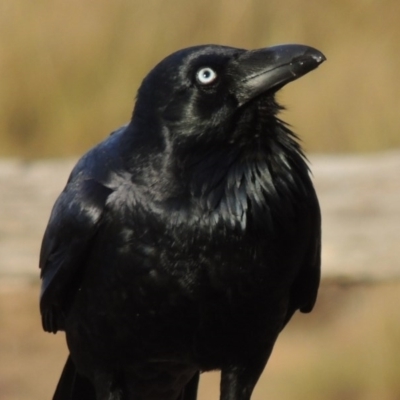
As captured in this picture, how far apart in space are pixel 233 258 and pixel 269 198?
0.73 feet

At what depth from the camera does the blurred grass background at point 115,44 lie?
924 centimetres

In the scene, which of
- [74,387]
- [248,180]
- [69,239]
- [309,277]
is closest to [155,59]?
[74,387]

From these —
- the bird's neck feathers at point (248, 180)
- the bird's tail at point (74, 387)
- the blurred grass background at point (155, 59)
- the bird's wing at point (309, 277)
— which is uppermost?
the blurred grass background at point (155, 59)

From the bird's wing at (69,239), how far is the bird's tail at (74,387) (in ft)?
1.17

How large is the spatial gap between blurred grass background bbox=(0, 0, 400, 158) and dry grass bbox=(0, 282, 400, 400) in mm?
1825

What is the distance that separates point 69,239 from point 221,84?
727 millimetres

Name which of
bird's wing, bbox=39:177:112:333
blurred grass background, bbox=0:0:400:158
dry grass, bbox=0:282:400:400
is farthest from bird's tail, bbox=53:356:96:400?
blurred grass background, bbox=0:0:400:158

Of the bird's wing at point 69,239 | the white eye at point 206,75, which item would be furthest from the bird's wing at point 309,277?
the bird's wing at point 69,239

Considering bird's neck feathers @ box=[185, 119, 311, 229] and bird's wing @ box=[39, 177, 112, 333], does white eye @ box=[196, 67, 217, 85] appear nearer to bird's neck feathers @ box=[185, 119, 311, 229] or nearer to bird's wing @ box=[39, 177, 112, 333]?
bird's neck feathers @ box=[185, 119, 311, 229]

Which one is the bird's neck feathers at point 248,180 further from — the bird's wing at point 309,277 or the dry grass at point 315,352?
the dry grass at point 315,352

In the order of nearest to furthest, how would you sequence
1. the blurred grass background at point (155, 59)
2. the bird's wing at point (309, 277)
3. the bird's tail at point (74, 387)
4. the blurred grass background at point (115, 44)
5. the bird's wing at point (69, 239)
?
the bird's wing at point (69, 239), the bird's wing at point (309, 277), the bird's tail at point (74, 387), the blurred grass background at point (155, 59), the blurred grass background at point (115, 44)

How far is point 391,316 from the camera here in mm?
7465

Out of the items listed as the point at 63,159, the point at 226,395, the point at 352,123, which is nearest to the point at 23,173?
the point at 63,159

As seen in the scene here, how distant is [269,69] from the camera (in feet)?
13.8
